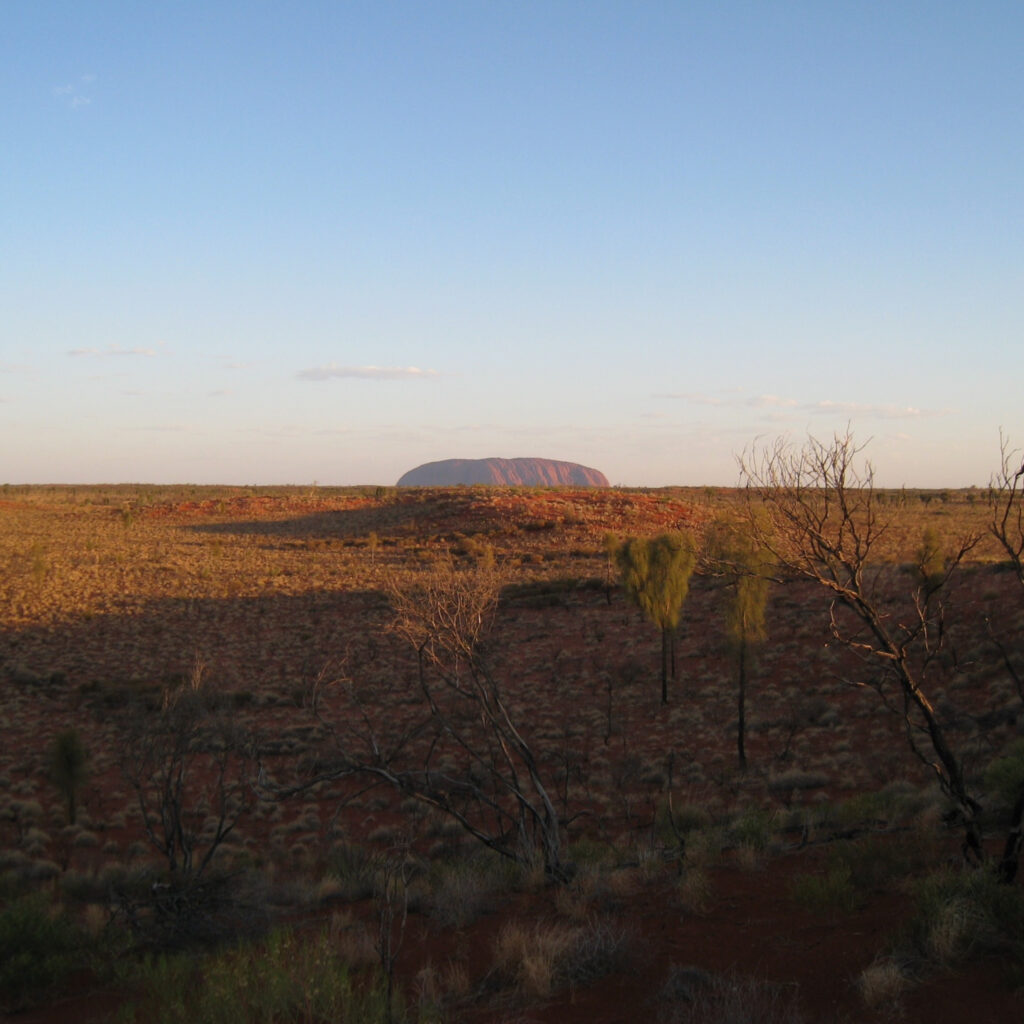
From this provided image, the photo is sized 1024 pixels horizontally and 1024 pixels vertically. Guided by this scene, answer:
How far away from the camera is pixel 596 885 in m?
8.79

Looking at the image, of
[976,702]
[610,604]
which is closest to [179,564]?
[610,604]

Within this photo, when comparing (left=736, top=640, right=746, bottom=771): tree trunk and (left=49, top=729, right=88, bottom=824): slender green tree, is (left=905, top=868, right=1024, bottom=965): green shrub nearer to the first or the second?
(left=736, top=640, right=746, bottom=771): tree trunk

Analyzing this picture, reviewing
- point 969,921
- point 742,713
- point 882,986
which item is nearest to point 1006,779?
point 969,921

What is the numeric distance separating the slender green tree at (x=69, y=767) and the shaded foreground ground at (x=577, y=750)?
24.3 inches

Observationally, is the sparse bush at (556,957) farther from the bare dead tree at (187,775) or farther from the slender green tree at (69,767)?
the slender green tree at (69,767)

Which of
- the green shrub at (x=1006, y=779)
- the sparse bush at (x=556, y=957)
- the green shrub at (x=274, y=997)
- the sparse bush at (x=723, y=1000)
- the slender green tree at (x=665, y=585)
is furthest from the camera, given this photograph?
the slender green tree at (x=665, y=585)

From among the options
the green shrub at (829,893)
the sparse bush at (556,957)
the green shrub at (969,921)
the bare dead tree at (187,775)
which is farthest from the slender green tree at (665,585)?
the sparse bush at (556,957)

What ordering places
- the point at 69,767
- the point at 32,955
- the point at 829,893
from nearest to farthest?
the point at 829,893 → the point at 32,955 → the point at 69,767

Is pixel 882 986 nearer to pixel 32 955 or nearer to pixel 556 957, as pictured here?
pixel 556 957

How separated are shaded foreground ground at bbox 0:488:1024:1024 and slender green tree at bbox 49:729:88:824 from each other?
617 mm

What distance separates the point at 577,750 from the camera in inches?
860

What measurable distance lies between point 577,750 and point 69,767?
12.3 metres

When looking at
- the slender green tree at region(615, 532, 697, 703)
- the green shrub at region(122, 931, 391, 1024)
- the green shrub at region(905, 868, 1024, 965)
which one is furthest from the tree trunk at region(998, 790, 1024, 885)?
the slender green tree at region(615, 532, 697, 703)

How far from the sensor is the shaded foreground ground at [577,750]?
6906 mm
